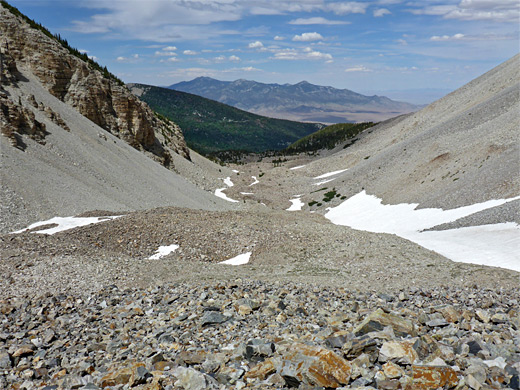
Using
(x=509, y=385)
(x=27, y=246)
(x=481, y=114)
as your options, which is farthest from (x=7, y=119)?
(x=481, y=114)

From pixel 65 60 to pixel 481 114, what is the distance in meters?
65.0

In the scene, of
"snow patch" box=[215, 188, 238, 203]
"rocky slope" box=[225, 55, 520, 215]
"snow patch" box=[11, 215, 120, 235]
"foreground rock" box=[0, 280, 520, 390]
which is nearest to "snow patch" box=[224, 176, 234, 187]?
A: "rocky slope" box=[225, 55, 520, 215]

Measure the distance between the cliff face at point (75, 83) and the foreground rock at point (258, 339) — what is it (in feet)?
155

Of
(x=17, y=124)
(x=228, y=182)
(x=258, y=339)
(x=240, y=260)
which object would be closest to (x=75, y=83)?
(x=17, y=124)

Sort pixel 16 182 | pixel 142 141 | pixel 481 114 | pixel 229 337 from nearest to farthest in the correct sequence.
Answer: pixel 229 337, pixel 16 182, pixel 481 114, pixel 142 141

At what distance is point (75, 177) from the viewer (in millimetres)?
36406

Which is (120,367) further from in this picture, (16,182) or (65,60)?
(65,60)

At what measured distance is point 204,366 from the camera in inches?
298

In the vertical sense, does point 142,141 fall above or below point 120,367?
above

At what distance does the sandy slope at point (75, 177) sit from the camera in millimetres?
29234

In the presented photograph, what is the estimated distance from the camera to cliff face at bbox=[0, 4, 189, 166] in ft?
174

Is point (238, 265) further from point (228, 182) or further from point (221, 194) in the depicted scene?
point (228, 182)

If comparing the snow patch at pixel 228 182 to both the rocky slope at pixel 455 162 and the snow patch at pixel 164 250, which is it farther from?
the snow patch at pixel 164 250

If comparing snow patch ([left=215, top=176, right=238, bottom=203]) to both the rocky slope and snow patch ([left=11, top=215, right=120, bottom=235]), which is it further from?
snow patch ([left=11, top=215, right=120, bottom=235])
